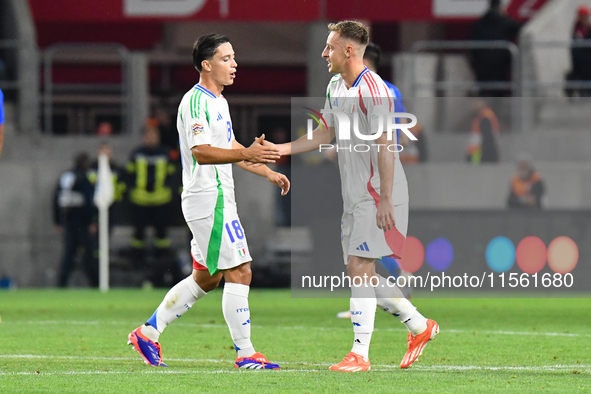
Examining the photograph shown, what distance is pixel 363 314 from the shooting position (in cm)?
648

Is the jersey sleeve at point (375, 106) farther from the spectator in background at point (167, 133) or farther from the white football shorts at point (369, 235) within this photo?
the spectator in background at point (167, 133)

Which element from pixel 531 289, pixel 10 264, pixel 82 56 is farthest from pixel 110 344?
pixel 82 56

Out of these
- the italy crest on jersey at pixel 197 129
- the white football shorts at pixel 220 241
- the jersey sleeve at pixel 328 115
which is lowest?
the white football shorts at pixel 220 241

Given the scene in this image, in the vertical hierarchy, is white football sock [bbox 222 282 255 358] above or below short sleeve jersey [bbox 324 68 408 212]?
below

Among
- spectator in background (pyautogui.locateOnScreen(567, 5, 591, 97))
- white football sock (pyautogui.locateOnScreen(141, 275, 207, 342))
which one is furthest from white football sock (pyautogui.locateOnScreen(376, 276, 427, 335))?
spectator in background (pyautogui.locateOnScreen(567, 5, 591, 97))

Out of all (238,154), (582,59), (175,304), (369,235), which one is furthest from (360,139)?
(582,59)

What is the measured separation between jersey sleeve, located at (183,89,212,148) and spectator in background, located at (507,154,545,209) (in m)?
8.86

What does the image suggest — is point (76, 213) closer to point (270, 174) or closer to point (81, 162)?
point (81, 162)

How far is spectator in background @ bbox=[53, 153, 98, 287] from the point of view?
1564 centimetres

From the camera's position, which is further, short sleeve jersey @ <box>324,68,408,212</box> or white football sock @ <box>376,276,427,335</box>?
white football sock @ <box>376,276,427,335</box>

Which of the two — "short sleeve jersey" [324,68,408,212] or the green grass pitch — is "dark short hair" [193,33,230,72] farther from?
the green grass pitch

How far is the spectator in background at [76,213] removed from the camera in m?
15.6

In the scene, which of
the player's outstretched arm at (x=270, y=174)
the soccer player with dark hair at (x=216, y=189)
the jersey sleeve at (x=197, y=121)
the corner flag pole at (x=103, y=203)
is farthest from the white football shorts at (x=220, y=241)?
the corner flag pole at (x=103, y=203)

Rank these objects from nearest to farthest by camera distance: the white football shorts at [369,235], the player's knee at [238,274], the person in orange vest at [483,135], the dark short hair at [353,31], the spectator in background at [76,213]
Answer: the white football shorts at [369,235] → the dark short hair at [353,31] → the player's knee at [238,274] → the spectator in background at [76,213] → the person in orange vest at [483,135]
